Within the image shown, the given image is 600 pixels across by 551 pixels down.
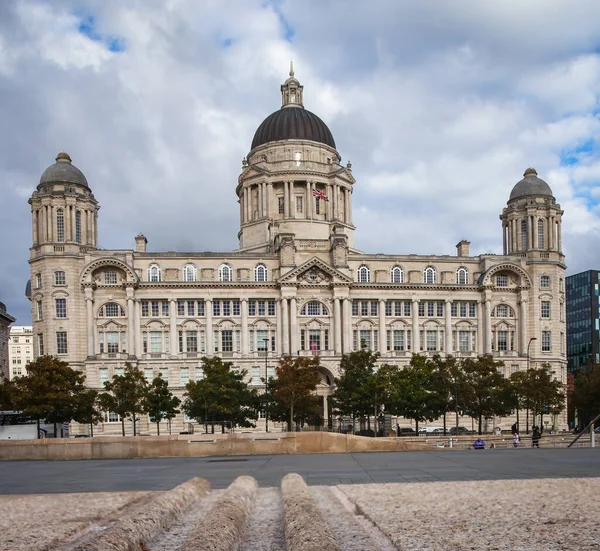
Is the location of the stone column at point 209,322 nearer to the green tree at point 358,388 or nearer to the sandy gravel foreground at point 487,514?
the green tree at point 358,388

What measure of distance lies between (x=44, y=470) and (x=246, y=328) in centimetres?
6656

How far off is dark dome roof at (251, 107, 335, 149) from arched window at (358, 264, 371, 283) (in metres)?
26.5

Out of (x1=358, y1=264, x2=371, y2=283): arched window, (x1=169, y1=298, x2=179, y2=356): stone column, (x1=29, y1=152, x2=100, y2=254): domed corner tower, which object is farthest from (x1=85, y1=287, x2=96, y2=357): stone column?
(x1=358, y1=264, x2=371, y2=283): arched window

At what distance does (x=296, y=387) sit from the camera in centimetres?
7738

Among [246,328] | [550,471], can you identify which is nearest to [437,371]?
[246,328]

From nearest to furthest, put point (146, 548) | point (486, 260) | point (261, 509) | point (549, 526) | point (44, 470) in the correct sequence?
1. point (146, 548)
2. point (549, 526)
3. point (261, 509)
4. point (44, 470)
5. point (486, 260)

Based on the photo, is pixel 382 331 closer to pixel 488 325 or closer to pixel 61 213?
pixel 488 325

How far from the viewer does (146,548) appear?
1080 cm

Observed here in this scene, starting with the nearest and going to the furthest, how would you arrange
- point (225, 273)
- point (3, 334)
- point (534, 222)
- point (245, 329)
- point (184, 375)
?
1. point (184, 375)
2. point (245, 329)
3. point (225, 273)
4. point (534, 222)
5. point (3, 334)

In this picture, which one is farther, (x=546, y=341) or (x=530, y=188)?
(x=530, y=188)

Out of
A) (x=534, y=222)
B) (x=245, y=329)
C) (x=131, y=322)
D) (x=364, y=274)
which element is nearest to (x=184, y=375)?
(x=131, y=322)

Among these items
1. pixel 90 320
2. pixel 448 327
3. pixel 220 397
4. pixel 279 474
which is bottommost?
pixel 220 397

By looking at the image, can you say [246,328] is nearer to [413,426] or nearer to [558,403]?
[413,426]

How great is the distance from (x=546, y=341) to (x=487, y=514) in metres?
96.0
